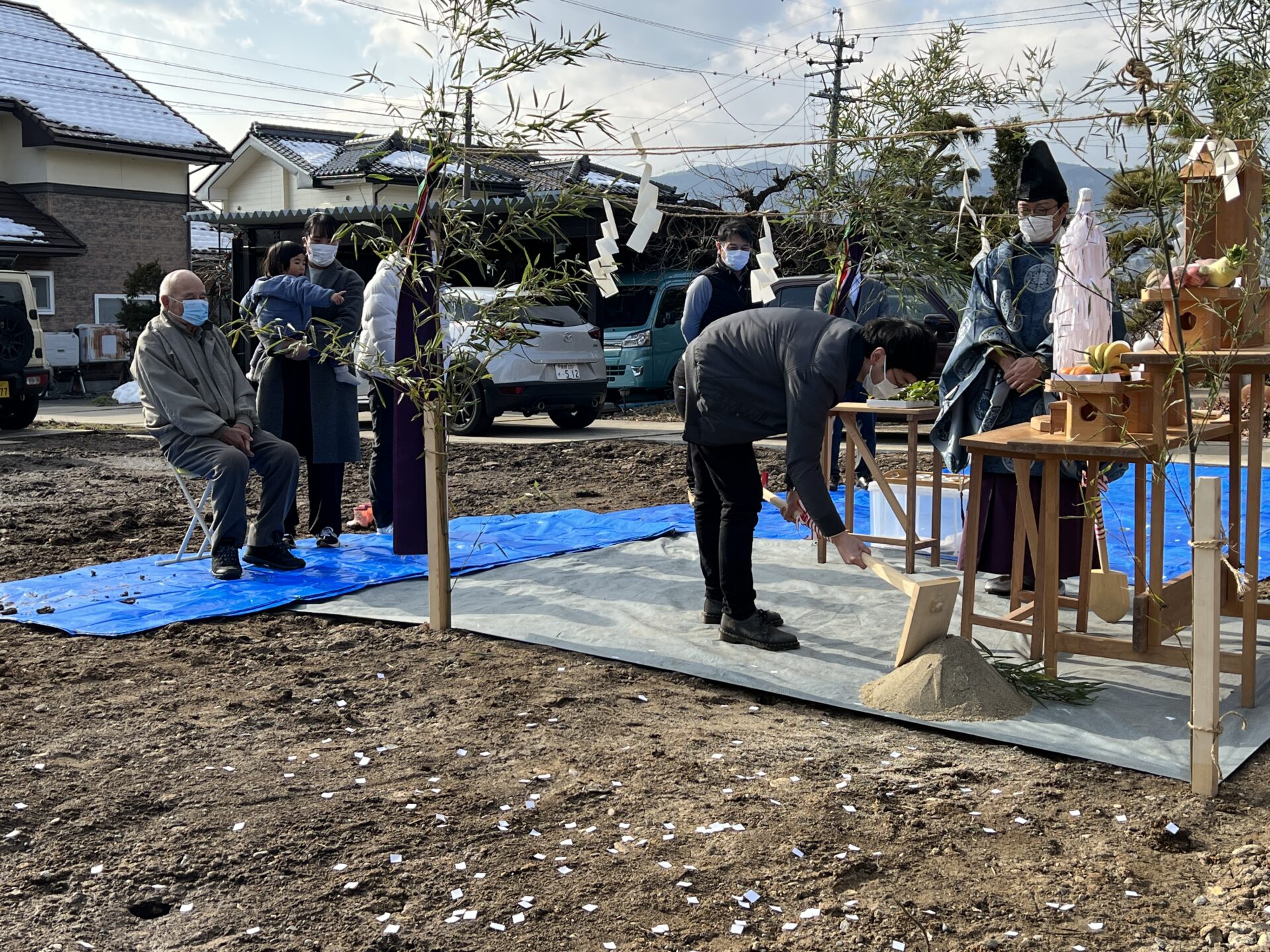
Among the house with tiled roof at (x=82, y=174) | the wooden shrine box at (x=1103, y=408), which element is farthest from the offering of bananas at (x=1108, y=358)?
the house with tiled roof at (x=82, y=174)

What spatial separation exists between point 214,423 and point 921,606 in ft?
10.9

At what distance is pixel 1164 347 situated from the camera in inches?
146

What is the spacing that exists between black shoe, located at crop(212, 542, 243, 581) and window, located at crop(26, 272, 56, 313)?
841 inches

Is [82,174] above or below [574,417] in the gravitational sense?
above

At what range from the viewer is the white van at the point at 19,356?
1388 centimetres

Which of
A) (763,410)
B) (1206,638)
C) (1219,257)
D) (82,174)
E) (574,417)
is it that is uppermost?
(82,174)

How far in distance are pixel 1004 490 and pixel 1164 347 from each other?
53.4 inches

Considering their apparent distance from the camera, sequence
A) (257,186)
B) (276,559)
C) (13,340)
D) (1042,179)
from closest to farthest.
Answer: (1042,179) → (276,559) → (13,340) → (257,186)

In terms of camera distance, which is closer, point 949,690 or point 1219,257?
point 949,690

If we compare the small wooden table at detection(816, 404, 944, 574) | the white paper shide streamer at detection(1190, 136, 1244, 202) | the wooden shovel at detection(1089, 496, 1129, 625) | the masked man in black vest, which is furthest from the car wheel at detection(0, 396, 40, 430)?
the white paper shide streamer at detection(1190, 136, 1244, 202)

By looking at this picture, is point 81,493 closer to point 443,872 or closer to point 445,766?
point 445,766

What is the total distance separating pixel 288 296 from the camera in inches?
241

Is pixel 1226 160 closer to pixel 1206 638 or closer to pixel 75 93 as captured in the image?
pixel 1206 638

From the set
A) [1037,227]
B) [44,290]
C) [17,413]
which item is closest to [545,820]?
[1037,227]
